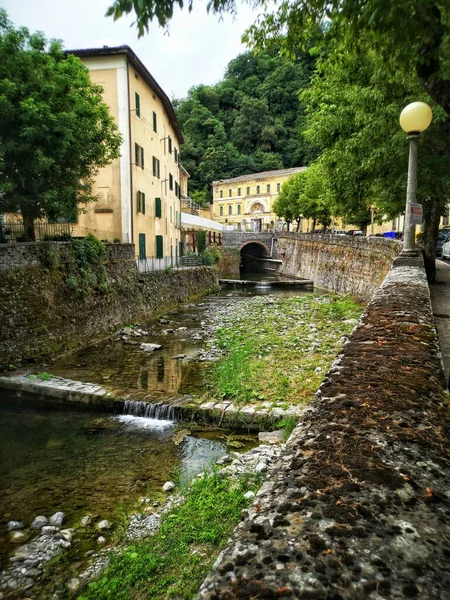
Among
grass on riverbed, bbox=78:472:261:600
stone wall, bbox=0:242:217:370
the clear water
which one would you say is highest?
stone wall, bbox=0:242:217:370

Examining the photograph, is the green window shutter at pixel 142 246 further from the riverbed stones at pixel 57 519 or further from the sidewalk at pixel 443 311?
the riverbed stones at pixel 57 519

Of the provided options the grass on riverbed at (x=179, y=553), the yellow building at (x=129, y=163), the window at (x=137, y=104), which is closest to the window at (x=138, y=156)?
the yellow building at (x=129, y=163)

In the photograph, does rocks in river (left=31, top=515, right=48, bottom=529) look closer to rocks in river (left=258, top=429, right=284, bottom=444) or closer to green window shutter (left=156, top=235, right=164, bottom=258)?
rocks in river (left=258, top=429, right=284, bottom=444)

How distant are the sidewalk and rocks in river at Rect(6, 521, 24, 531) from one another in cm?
520

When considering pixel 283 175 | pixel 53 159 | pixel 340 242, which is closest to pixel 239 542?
pixel 53 159

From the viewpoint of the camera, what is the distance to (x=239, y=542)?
1359 mm

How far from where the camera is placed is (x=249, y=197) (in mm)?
76688

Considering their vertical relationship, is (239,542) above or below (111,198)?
below

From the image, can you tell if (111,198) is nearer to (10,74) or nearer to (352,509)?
(10,74)

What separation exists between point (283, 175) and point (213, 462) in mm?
69636

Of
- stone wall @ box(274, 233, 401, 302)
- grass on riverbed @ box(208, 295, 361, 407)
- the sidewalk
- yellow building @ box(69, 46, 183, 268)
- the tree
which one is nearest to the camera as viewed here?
the sidewalk

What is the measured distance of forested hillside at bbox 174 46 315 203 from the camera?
3253 inches

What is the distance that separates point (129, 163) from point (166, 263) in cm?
595

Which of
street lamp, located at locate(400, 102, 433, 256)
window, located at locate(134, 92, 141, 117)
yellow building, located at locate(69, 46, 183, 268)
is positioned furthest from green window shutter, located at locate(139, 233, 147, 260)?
street lamp, located at locate(400, 102, 433, 256)
